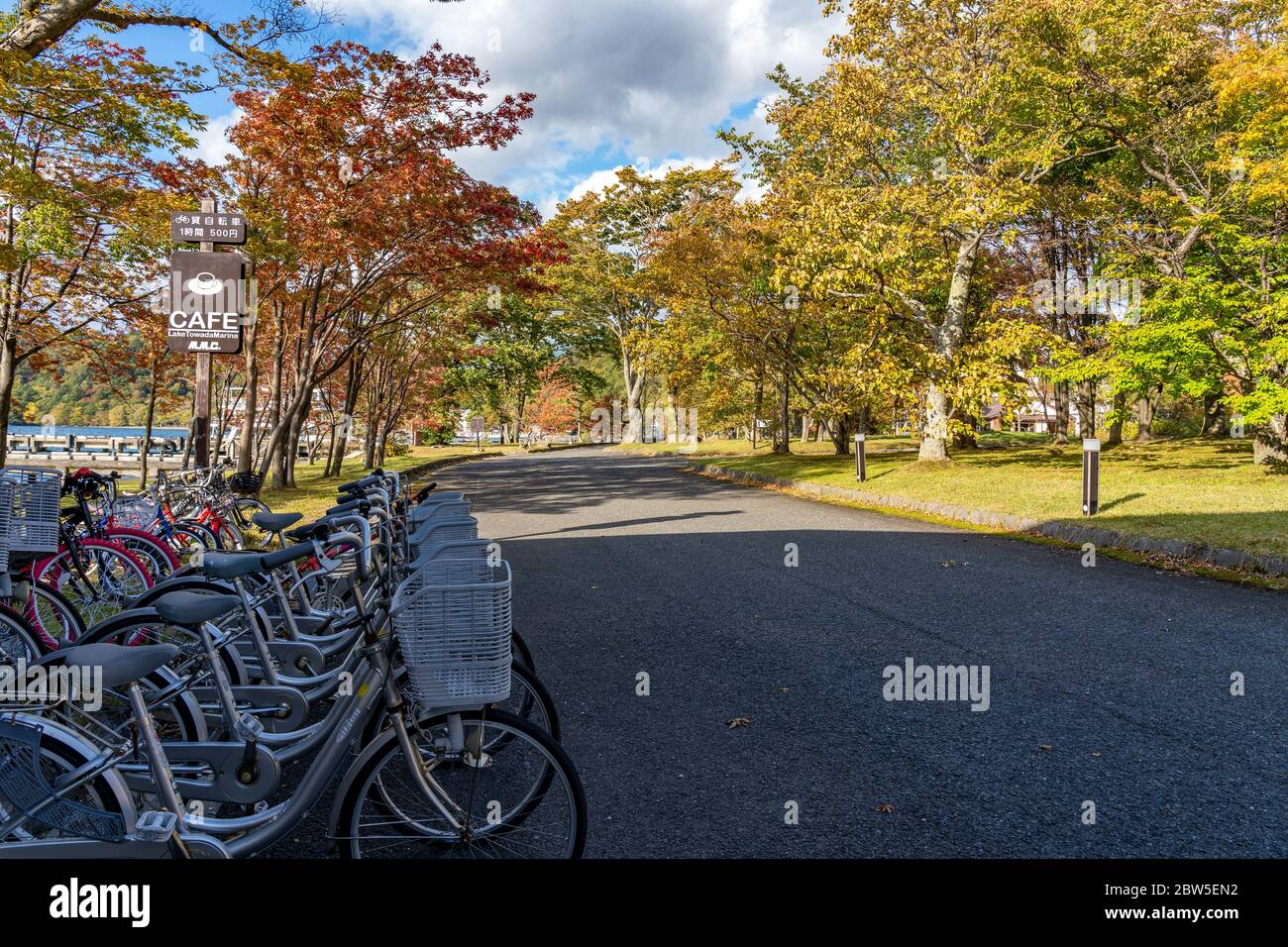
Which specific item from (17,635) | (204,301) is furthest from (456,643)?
(204,301)

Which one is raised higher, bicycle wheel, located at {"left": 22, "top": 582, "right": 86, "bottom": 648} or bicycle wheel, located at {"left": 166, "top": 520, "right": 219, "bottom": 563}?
bicycle wheel, located at {"left": 166, "top": 520, "right": 219, "bottom": 563}

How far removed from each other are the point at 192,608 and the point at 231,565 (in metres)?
0.32

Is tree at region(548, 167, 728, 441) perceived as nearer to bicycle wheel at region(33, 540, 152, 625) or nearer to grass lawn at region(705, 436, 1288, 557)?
grass lawn at region(705, 436, 1288, 557)

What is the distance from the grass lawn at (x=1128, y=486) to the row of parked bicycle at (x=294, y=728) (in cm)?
786

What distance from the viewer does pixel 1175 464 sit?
16578 mm

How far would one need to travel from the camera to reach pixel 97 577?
5598 millimetres

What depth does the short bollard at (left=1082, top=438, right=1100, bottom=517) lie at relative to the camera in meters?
10.3

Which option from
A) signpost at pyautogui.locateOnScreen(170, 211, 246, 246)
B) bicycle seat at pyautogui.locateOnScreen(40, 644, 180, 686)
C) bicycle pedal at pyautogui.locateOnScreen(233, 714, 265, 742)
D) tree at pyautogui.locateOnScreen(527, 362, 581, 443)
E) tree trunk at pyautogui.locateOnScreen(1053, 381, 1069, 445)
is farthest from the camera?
tree at pyautogui.locateOnScreen(527, 362, 581, 443)

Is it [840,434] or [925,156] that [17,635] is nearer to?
[925,156]

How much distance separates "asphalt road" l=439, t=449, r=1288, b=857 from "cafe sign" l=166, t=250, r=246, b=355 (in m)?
5.20

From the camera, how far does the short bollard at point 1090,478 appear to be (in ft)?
33.8

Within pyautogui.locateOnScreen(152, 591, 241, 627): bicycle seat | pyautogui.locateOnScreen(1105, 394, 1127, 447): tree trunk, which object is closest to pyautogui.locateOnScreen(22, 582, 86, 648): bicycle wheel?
pyautogui.locateOnScreen(152, 591, 241, 627): bicycle seat
